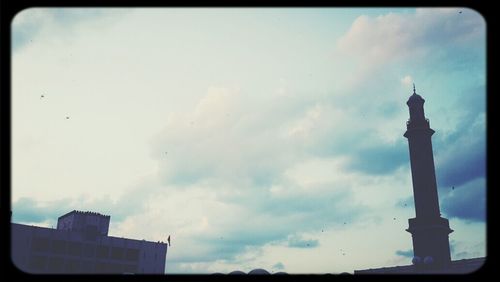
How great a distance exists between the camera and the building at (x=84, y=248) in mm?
34812

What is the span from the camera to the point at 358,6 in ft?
12.4

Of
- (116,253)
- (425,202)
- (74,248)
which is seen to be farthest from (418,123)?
(74,248)

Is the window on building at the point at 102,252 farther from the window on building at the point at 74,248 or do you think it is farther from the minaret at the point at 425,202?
the minaret at the point at 425,202

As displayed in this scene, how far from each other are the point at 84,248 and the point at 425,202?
29.7 meters

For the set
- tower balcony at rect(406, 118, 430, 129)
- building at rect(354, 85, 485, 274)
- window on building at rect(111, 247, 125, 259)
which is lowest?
window on building at rect(111, 247, 125, 259)

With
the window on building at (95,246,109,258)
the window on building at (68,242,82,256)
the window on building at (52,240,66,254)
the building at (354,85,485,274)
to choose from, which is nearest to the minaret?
the building at (354,85,485,274)

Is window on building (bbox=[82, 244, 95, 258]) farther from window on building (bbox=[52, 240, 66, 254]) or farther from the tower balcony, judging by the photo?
the tower balcony

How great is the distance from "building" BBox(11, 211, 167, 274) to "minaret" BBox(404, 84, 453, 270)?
78.1 ft

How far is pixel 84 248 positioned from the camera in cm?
3784

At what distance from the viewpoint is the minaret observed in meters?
31.1
